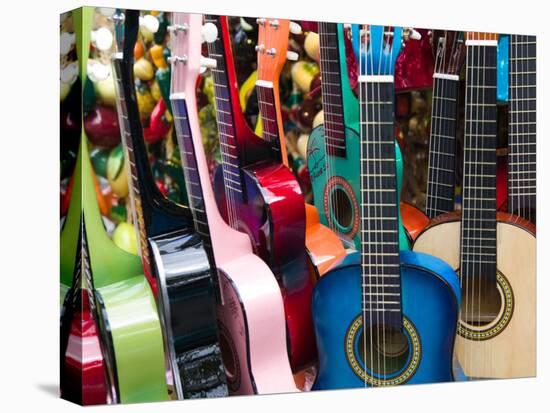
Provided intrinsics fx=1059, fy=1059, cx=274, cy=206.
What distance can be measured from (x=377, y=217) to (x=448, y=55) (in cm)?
92

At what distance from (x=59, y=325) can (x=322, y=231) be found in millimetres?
1315

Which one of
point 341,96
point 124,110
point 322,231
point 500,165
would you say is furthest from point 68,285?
point 500,165

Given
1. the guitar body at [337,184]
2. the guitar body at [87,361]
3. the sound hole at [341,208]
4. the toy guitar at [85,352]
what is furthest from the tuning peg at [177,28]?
the guitar body at [87,361]

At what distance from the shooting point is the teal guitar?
5086mm

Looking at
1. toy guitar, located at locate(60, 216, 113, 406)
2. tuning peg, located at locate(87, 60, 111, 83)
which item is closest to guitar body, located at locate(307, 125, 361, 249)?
tuning peg, located at locate(87, 60, 111, 83)

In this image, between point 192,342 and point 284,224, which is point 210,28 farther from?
point 192,342

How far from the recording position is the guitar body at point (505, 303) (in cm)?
534

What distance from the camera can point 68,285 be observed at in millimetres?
4793

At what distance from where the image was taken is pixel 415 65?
5258mm

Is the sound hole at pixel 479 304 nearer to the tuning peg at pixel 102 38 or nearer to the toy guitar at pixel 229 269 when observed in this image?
the toy guitar at pixel 229 269

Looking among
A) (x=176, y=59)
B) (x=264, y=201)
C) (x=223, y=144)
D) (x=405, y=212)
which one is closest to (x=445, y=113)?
(x=405, y=212)

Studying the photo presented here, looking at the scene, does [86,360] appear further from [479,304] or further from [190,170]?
[479,304]

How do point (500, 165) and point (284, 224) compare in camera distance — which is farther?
point (500, 165)

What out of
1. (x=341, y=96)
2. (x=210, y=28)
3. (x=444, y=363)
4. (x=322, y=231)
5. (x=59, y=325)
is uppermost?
(x=210, y=28)
